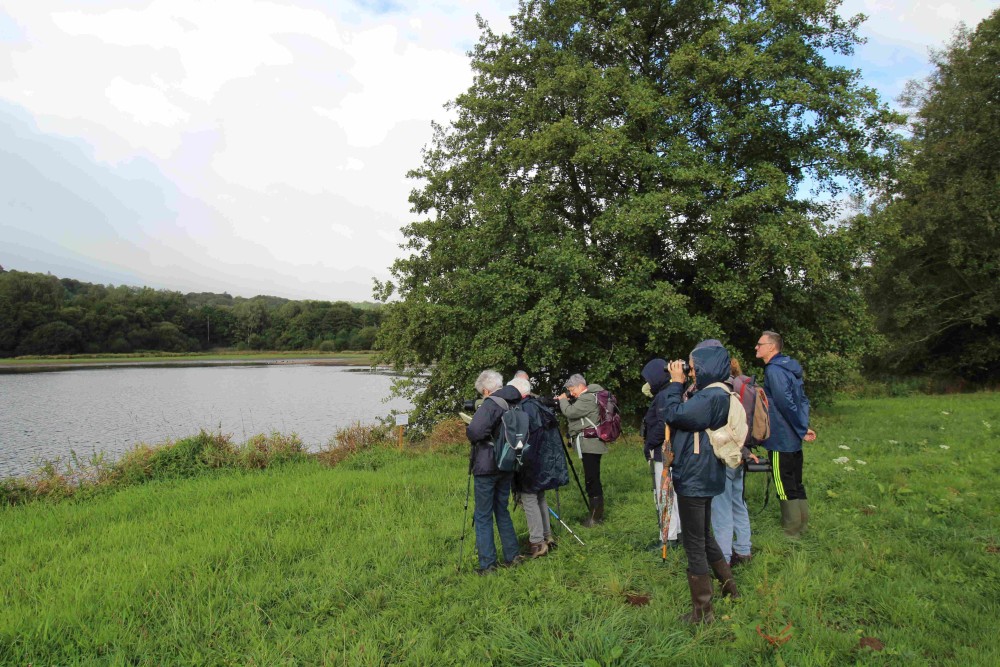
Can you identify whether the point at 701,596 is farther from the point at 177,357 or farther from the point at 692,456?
the point at 177,357

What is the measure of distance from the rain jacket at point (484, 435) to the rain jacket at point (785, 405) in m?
2.69

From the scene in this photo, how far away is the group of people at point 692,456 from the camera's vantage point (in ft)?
12.3

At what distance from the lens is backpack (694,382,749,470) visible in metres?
3.68

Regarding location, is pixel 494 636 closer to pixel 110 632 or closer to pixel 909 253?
pixel 110 632

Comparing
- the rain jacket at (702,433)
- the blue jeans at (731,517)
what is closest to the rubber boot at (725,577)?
the blue jeans at (731,517)

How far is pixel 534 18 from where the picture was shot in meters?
15.4

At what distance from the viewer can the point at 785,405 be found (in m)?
5.23

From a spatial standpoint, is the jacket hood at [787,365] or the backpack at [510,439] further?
the jacket hood at [787,365]

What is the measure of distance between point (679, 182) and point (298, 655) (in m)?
11.4

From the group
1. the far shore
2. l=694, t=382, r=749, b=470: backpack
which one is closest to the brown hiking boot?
l=694, t=382, r=749, b=470: backpack

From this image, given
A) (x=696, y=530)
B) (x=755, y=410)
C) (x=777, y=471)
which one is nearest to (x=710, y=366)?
(x=696, y=530)

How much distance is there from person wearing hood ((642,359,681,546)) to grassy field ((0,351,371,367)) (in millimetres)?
46046

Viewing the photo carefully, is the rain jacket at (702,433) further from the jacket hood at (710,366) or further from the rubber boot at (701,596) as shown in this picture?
the rubber boot at (701,596)

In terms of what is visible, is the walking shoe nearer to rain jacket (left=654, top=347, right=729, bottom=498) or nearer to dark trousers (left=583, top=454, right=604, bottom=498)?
rain jacket (left=654, top=347, right=729, bottom=498)
